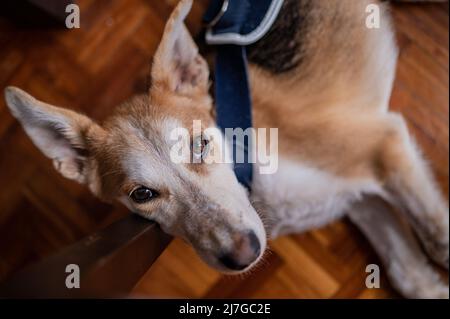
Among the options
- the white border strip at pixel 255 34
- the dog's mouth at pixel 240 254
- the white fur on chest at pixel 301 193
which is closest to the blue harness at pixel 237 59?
the white border strip at pixel 255 34

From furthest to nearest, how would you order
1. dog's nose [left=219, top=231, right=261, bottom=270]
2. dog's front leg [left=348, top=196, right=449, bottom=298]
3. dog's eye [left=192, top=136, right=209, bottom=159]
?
dog's front leg [left=348, top=196, right=449, bottom=298] → dog's eye [left=192, top=136, right=209, bottom=159] → dog's nose [left=219, top=231, right=261, bottom=270]

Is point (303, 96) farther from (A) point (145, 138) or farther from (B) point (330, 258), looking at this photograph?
(B) point (330, 258)

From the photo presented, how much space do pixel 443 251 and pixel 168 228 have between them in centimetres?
92

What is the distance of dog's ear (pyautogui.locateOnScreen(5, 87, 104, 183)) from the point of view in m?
1.06

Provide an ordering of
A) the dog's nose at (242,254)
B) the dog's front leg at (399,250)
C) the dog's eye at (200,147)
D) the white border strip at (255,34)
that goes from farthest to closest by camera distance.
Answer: the dog's front leg at (399,250), the white border strip at (255,34), the dog's eye at (200,147), the dog's nose at (242,254)

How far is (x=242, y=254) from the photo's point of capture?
1003 mm

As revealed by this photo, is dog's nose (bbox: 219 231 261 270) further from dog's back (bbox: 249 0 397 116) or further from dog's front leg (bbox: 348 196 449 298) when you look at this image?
dog's front leg (bbox: 348 196 449 298)

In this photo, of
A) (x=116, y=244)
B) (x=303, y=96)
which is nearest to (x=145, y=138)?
(x=116, y=244)

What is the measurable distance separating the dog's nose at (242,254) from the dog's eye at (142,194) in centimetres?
23

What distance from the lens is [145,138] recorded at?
1104 millimetres

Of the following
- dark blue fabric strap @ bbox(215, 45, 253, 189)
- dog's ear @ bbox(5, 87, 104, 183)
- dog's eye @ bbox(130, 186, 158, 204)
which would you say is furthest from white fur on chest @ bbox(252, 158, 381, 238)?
dog's ear @ bbox(5, 87, 104, 183)

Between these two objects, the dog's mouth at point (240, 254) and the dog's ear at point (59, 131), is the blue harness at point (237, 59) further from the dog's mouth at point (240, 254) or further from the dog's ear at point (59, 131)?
the dog's ear at point (59, 131)

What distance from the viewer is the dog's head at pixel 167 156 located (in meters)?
1.04
